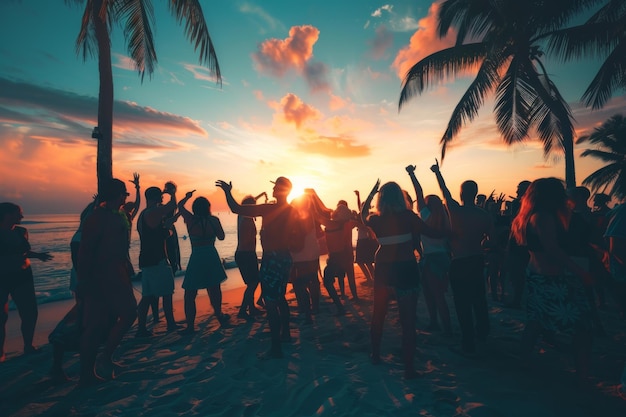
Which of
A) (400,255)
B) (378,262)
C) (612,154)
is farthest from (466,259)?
(612,154)

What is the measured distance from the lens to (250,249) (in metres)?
5.88

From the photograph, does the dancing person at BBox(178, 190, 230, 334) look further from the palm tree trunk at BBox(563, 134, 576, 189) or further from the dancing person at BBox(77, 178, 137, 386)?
the palm tree trunk at BBox(563, 134, 576, 189)

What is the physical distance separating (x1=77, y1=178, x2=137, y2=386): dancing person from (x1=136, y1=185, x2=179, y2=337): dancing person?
4.63 ft

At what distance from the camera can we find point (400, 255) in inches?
131

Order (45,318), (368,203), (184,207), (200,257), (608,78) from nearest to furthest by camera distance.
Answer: (368,203) < (184,207) < (200,257) < (45,318) < (608,78)

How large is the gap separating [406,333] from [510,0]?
1169 cm

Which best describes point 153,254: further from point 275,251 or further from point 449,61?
point 449,61

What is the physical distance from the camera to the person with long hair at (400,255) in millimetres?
3307

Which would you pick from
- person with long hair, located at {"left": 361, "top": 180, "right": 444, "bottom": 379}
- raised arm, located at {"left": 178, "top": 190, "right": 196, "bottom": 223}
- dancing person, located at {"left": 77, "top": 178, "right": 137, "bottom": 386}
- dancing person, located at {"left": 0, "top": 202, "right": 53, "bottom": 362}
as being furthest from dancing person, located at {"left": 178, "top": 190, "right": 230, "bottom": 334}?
person with long hair, located at {"left": 361, "top": 180, "right": 444, "bottom": 379}

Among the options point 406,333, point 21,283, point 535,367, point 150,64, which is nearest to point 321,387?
point 406,333

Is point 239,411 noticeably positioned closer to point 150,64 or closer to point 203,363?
point 203,363

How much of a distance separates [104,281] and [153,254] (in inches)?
68.9

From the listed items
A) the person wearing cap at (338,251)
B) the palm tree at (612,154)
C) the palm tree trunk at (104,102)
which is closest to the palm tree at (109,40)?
the palm tree trunk at (104,102)

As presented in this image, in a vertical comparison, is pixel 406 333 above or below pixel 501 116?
below
